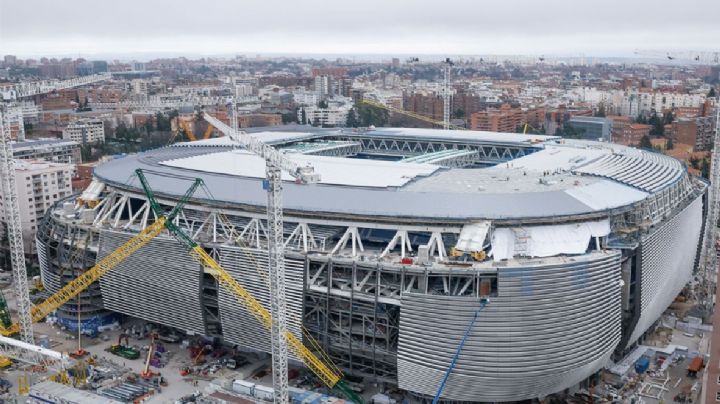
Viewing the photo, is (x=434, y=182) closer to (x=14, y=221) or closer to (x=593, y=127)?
(x=14, y=221)

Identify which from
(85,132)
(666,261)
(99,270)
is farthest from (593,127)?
(99,270)

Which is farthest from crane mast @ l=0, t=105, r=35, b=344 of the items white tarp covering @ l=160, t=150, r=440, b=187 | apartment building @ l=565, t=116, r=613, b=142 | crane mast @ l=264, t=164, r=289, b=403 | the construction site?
apartment building @ l=565, t=116, r=613, b=142

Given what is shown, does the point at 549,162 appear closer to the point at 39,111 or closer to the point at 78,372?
the point at 78,372

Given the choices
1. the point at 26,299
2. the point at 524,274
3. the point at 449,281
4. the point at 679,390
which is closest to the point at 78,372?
the point at 26,299

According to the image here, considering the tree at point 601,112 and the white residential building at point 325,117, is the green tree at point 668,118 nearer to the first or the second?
the tree at point 601,112

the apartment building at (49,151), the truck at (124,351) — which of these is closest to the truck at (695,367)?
the truck at (124,351)
